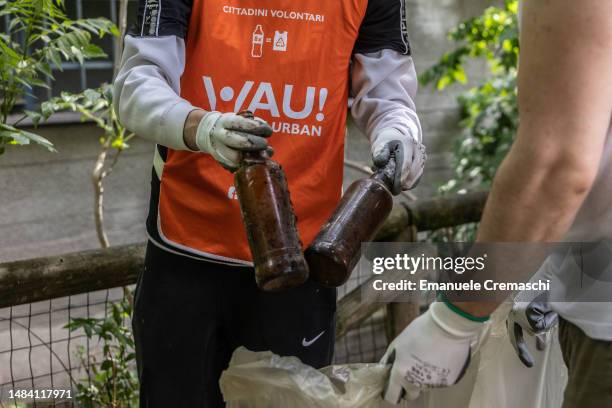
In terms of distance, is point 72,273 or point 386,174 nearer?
point 386,174

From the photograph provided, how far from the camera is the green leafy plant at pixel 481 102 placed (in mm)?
4922

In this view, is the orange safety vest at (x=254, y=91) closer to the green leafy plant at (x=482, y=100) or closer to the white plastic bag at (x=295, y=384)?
the white plastic bag at (x=295, y=384)

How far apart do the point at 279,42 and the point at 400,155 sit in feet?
1.34

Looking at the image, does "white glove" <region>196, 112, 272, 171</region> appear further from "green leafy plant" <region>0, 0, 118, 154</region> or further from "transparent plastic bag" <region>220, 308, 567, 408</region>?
"green leafy plant" <region>0, 0, 118, 154</region>

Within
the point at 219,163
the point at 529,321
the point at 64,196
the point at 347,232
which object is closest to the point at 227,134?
the point at 219,163

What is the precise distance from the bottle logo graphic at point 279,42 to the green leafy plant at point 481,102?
2.65m

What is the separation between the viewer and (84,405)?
3.05 m

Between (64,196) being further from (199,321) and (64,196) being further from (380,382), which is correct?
(380,382)

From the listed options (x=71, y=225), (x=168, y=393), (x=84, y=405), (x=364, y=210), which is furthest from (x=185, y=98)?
(x=71, y=225)

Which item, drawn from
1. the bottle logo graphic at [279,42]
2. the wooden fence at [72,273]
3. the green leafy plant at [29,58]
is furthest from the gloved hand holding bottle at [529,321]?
the green leafy plant at [29,58]

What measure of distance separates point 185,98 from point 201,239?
14.1 inches

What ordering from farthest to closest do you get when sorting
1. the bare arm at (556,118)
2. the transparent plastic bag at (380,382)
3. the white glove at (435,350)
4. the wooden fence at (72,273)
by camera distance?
1. the wooden fence at (72,273)
2. the transparent plastic bag at (380,382)
3. the white glove at (435,350)
4. the bare arm at (556,118)

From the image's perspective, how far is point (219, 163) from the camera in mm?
1953

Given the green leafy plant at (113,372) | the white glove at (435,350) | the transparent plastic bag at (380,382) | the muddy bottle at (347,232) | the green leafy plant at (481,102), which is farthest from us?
the green leafy plant at (481,102)
